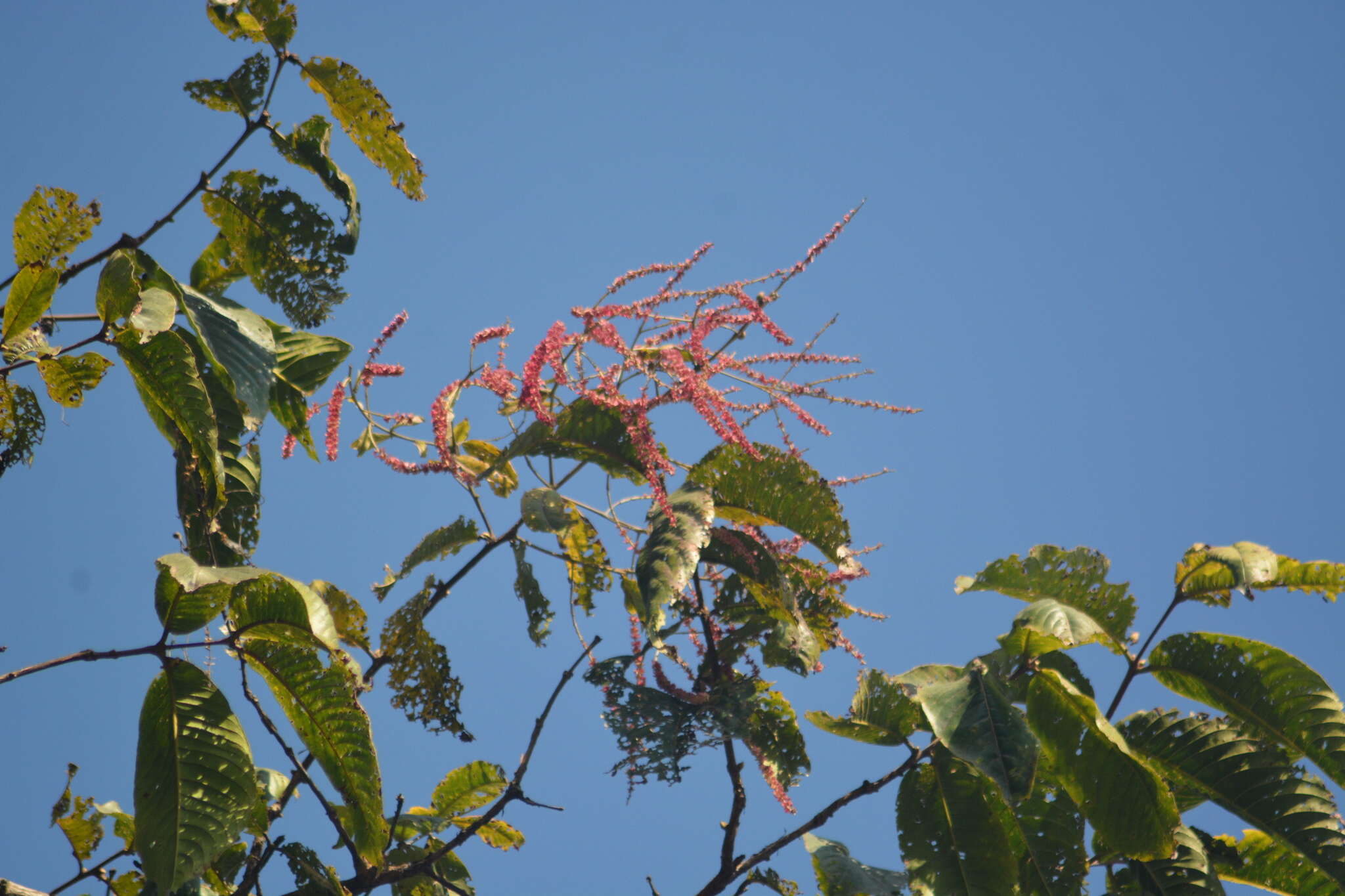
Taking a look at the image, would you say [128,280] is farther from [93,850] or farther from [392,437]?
[93,850]

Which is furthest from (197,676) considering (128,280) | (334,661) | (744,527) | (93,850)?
(744,527)

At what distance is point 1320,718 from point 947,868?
79 cm

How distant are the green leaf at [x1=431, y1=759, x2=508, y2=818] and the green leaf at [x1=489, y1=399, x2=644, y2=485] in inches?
34.5

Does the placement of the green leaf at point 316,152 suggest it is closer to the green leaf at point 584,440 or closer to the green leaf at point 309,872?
the green leaf at point 584,440

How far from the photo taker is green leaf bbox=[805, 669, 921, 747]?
218 centimetres

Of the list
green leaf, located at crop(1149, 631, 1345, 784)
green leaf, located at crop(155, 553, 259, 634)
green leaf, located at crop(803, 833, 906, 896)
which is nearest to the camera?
green leaf, located at crop(155, 553, 259, 634)

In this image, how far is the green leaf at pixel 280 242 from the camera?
244 cm

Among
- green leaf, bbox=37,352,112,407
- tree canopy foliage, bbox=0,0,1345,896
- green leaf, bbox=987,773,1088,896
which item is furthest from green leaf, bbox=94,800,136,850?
→ green leaf, bbox=987,773,1088,896

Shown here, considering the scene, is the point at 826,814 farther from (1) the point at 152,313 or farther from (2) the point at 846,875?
(1) the point at 152,313

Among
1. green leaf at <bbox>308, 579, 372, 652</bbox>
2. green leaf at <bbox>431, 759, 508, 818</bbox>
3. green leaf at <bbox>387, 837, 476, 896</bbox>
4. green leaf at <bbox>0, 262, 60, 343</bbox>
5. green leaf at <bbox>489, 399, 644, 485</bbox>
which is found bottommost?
green leaf at <bbox>387, 837, 476, 896</bbox>

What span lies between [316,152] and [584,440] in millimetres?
882

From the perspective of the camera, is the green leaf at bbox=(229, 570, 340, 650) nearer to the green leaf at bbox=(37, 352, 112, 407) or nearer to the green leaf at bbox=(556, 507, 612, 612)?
the green leaf at bbox=(37, 352, 112, 407)

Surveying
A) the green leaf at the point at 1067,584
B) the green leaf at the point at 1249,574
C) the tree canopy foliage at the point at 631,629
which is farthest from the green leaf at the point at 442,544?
the green leaf at the point at 1249,574

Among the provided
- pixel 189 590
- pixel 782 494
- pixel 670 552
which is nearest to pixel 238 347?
pixel 189 590
